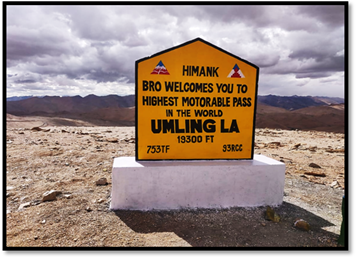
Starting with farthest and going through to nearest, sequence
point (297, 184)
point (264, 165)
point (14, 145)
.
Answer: point (14, 145) < point (297, 184) < point (264, 165)

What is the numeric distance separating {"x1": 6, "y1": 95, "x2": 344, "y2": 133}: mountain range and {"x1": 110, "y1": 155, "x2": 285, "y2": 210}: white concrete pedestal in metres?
20.6

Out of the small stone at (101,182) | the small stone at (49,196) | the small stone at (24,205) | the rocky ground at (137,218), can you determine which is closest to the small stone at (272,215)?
the rocky ground at (137,218)

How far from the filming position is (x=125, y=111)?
41.3 meters

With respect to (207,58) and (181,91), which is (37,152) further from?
(207,58)

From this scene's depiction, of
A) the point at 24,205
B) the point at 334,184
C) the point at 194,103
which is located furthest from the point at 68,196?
the point at 334,184

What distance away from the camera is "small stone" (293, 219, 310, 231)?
378cm

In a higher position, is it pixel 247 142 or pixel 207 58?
pixel 207 58

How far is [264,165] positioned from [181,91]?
2.15 m

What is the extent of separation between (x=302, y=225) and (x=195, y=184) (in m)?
1.88

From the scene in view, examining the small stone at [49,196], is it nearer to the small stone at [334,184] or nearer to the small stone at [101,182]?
the small stone at [101,182]

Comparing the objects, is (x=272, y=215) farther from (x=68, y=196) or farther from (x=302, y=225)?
(x=68, y=196)

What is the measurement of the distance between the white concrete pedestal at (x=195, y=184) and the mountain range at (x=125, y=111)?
813 inches

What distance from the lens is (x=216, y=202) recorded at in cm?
446
